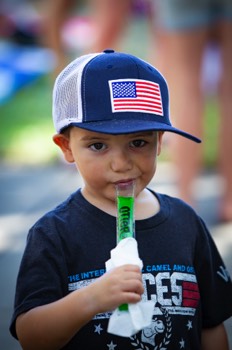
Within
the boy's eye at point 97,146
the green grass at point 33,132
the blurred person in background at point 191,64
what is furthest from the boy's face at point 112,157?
the green grass at point 33,132

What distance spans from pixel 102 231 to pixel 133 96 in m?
0.35

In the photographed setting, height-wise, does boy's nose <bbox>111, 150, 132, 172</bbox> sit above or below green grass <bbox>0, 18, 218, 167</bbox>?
below

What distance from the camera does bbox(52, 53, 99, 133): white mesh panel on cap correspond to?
161 centimetres

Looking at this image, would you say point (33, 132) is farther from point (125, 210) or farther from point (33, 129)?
point (125, 210)

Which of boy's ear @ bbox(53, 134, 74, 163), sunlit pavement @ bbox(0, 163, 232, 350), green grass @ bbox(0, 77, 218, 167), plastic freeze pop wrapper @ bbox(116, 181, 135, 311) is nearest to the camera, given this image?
plastic freeze pop wrapper @ bbox(116, 181, 135, 311)

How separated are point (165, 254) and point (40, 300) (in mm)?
351

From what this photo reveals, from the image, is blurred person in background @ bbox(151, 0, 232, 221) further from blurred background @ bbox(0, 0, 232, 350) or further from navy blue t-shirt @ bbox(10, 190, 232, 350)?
navy blue t-shirt @ bbox(10, 190, 232, 350)

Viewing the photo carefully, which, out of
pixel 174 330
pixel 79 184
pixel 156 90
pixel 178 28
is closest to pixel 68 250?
pixel 174 330

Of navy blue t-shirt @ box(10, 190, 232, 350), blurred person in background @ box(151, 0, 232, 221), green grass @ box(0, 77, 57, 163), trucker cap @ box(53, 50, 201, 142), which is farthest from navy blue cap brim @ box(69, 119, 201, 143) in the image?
green grass @ box(0, 77, 57, 163)

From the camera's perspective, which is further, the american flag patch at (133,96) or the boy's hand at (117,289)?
the american flag patch at (133,96)

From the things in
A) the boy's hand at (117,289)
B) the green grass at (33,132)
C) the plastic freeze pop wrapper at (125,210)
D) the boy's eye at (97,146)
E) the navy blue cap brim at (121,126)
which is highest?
the green grass at (33,132)

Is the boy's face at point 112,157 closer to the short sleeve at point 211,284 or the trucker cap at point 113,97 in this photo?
the trucker cap at point 113,97

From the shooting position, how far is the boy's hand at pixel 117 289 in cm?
139

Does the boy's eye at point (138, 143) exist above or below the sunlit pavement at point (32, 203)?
below
